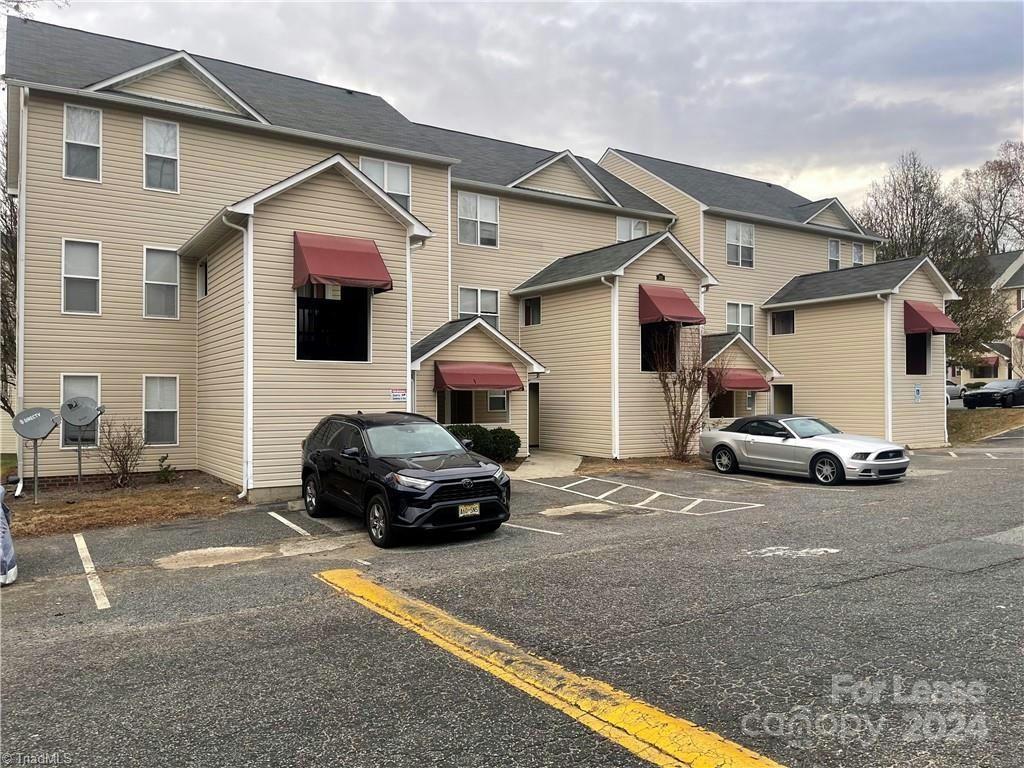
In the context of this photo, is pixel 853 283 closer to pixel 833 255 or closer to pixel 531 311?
pixel 833 255

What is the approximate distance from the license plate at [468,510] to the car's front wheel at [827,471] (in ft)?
29.3

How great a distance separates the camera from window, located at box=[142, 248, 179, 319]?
15867 mm

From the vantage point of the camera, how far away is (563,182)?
23.2 m

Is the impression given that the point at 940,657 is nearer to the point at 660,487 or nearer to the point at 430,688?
the point at 430,688

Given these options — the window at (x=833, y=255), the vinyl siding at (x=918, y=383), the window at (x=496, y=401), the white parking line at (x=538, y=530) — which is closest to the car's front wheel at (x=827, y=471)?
the white parking line at (x=538, y=530)

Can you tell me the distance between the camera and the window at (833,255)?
28406 millimetres

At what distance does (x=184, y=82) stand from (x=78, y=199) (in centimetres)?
387

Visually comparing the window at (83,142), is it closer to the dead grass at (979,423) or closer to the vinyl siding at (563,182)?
the vinyl siding at (563,182)

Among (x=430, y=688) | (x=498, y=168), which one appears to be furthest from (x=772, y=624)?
(x=498, y=168)

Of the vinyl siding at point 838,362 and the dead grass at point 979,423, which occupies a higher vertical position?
the vinyl siding at point 838,362

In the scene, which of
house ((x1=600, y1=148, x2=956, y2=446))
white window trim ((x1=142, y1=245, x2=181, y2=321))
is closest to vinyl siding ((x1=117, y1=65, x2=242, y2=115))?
white window trim ((x1=142, y1=245, x2=181, y2=321))

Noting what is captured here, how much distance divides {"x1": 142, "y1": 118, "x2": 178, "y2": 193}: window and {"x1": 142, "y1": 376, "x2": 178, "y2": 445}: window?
4507mm

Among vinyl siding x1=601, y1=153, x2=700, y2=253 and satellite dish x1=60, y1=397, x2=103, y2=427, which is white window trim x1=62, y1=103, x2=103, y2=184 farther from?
vinyl siding x1=601, y1=153, x2=700, y2=253

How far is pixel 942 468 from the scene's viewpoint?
679 inches
